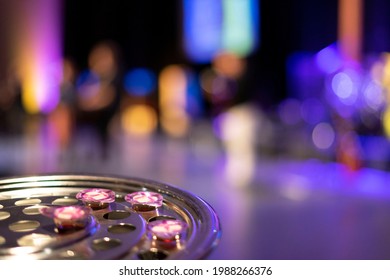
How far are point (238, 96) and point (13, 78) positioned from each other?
241 cm

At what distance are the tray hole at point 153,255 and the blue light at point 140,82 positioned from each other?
5120 mm

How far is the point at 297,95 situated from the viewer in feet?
15.0

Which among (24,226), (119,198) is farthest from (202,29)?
(24,226)

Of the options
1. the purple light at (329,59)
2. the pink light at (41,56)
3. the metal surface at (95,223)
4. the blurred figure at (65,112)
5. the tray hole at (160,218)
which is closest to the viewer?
the metal surface at (95,223)

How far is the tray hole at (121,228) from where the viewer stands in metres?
0.50

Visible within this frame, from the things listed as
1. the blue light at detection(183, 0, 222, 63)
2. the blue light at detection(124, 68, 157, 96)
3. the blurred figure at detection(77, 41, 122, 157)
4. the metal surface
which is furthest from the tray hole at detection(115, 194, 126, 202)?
the blue light at detection(124, 68, 157, 96)

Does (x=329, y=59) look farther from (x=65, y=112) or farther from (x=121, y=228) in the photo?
(x=121, y=228)

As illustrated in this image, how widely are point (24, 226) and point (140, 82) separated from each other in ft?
16.9

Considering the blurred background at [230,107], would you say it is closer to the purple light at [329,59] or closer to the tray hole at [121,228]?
the purple light at [329,59]

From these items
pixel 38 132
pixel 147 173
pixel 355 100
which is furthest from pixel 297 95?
pixel 38 132

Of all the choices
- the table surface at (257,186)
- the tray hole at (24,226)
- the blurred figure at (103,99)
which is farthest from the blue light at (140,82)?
the tray hole at (24,226)

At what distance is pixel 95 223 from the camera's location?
50 centimetres

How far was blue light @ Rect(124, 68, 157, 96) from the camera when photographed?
218 inches
